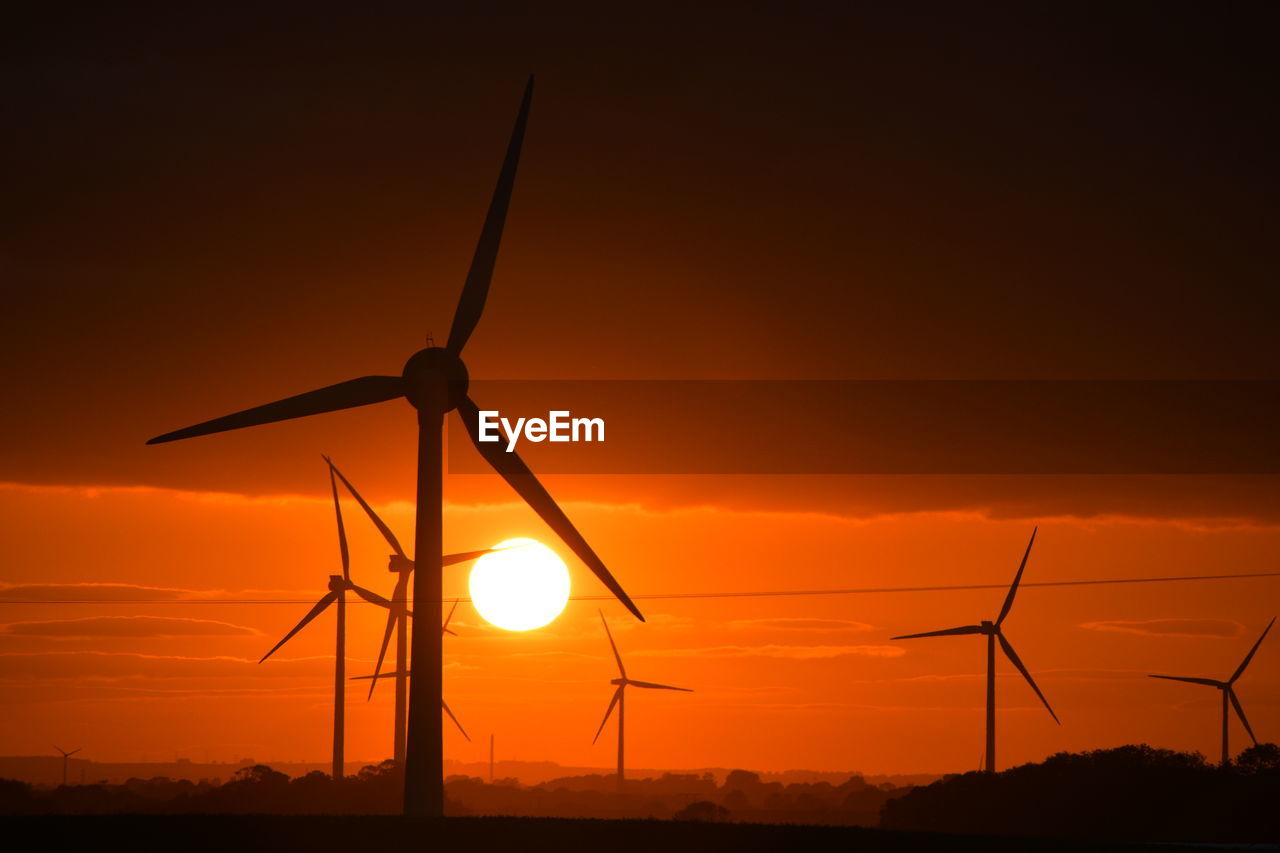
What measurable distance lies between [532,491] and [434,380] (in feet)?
26.1

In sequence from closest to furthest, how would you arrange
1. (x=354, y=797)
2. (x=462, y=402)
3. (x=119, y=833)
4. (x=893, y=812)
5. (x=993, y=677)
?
(x=119, y=833) < (x=462, y=402) < (x=993, y=677) < (x=893, y=812) < (x=354, y=797)

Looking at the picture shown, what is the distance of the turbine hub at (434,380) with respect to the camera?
8450cm

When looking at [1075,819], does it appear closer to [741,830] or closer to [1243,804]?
[1243,804]

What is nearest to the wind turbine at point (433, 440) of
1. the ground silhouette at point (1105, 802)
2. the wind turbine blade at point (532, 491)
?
the wind turbine blade at point (532, 491)

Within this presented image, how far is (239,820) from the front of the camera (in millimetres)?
80688

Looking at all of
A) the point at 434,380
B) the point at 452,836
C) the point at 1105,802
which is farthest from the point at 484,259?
the point at 1105,802

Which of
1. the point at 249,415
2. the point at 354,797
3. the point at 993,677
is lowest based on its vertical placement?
the point at 354,797

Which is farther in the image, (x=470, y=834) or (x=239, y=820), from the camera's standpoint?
(x=239, y=820)

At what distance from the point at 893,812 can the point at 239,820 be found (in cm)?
9964

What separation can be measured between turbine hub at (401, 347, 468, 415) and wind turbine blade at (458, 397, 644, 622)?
1070 millimetres

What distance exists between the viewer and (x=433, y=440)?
3268 inches

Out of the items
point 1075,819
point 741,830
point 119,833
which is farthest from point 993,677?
point 119,833

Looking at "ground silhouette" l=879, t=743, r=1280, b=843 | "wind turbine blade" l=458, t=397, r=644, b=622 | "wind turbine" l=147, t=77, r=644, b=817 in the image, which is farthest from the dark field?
"ground silhouette" l=879, t=743, r=1280, b=843

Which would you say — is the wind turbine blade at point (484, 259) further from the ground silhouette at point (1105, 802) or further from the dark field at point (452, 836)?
the ground silhouette at point (1105, 802)
